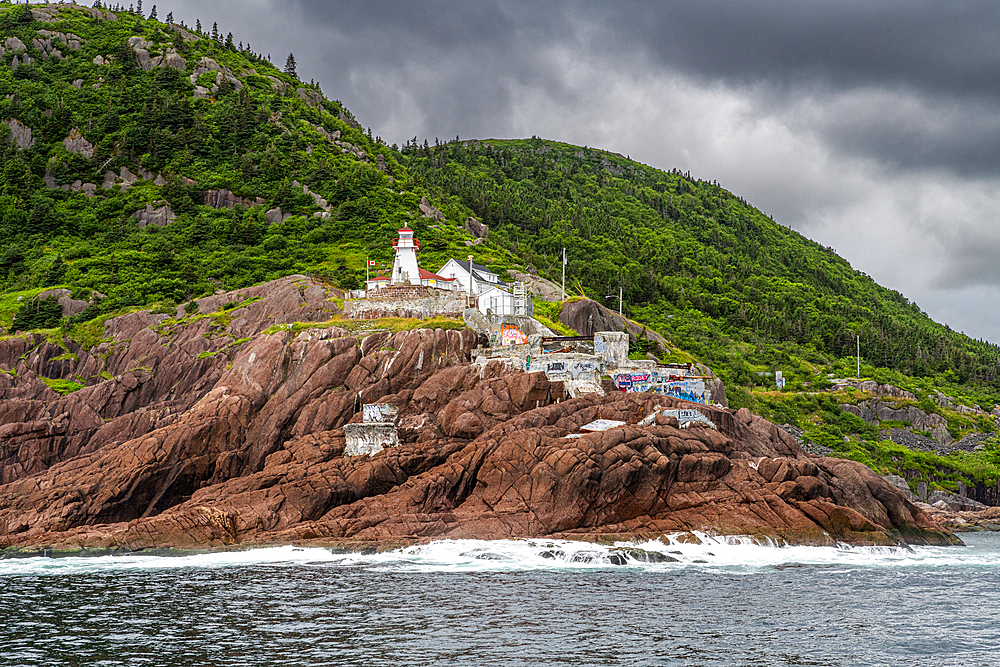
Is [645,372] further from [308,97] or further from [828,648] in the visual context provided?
[308,97]

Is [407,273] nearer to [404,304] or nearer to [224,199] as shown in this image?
[404,304]

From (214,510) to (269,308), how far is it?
3291 centimetres

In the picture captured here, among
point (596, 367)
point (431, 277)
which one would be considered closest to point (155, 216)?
point (431, 277)

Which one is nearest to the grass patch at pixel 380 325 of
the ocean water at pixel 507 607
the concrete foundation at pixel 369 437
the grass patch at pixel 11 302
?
the concrete foundation at pixel 369 437

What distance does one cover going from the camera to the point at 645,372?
89438mm

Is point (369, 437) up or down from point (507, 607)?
up

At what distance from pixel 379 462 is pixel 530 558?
14912 millimetres

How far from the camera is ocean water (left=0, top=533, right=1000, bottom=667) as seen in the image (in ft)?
135

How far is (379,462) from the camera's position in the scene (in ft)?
240

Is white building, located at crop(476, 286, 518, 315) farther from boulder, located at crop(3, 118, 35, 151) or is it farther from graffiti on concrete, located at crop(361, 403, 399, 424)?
boulder, located at crop(3, 118, 35, 151)

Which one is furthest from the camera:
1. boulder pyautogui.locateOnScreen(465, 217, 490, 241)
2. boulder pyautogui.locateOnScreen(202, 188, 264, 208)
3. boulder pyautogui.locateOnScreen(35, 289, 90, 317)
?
boulder pyautogui.locateOnScreen(465, 217, 490, 241)

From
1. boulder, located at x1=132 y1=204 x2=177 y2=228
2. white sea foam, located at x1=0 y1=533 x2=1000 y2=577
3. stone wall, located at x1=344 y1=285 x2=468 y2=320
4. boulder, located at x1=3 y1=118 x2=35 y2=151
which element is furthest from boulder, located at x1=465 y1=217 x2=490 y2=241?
white sea foam, located at x1=0 y1=533 x2=1000 y2=577

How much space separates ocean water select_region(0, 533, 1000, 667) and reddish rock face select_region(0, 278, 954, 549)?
283 cm

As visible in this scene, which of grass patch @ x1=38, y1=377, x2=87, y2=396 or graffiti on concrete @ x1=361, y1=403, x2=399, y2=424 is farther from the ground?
grass patch @ x1=38, y1=377, x2=87, y2=396
